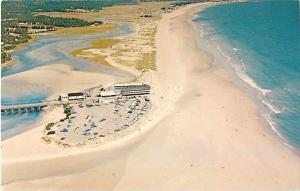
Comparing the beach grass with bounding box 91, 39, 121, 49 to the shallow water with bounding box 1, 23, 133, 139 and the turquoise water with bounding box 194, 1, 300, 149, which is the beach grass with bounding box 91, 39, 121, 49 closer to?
the shallow water with bounding box 1, 23, 133, 139

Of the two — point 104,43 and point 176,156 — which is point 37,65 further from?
point 176,156

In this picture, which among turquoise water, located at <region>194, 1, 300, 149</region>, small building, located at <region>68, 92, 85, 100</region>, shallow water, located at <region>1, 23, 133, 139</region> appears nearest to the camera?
turquoise water, located at <region>194, 1, 300, 149</region>

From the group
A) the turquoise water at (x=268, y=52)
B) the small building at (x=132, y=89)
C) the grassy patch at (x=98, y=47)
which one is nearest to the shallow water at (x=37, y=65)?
the grassy patch at (x=98, y=47)

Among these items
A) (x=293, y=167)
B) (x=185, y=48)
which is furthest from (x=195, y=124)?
(x=185, y=48)

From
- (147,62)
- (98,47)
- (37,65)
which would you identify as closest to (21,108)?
(37,65)

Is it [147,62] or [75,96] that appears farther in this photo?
[147,62]

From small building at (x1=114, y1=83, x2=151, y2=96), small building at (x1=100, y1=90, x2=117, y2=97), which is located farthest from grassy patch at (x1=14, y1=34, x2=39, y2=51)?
small building at (x1=100, y1=90, x2=117, y2=97)
